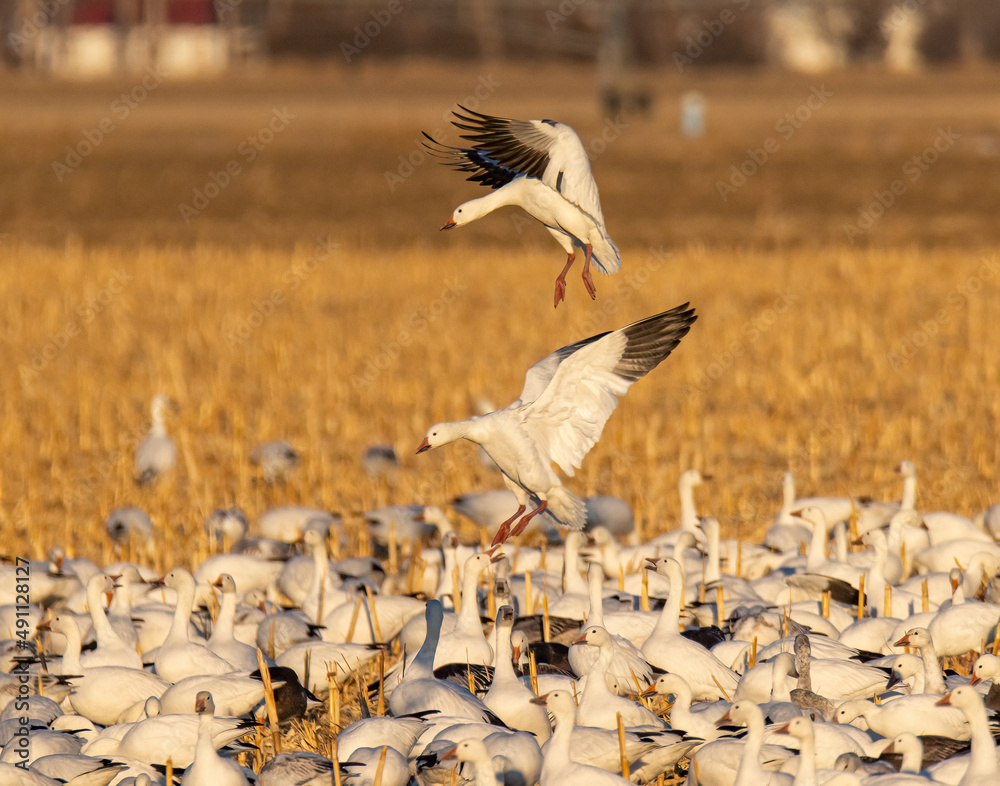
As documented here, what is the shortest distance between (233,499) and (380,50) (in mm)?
66768

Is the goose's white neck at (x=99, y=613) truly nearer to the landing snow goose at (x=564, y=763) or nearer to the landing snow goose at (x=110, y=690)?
the landing snow goose at (x=110, y=690)

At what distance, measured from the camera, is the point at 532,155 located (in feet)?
14.4

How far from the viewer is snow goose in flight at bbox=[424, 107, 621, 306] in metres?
4.12

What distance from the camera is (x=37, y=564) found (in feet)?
26.9

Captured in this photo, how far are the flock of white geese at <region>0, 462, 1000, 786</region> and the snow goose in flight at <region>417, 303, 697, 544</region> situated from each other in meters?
0.70

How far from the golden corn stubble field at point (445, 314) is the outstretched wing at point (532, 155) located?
5504 mm

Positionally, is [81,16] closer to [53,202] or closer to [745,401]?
[53,202]

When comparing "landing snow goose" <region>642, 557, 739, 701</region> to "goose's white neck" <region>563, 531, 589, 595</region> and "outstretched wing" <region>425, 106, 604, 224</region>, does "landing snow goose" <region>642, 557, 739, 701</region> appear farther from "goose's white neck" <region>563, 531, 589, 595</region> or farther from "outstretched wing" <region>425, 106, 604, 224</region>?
"outstretched wing" <region>425, 106, 604, 224</region>

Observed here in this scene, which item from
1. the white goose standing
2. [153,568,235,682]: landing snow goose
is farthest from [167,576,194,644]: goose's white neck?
the white goose standing

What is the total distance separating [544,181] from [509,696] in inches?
88.9

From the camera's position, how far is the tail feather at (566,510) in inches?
184

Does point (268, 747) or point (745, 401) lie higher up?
point (268, 747)

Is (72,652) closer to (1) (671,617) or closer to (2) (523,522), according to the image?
(1) (671,617)

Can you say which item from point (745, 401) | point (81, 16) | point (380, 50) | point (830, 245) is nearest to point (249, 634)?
point (745, 401)
